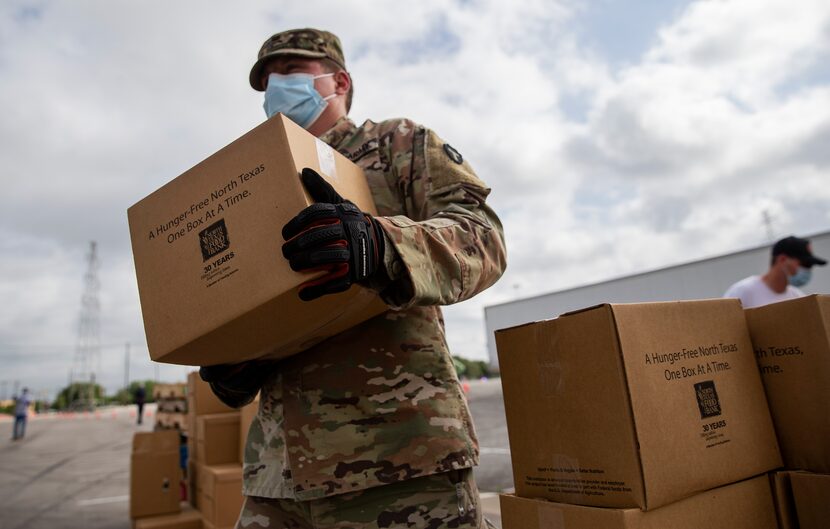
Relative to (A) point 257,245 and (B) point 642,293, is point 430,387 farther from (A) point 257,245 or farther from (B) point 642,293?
(B) point 642,293

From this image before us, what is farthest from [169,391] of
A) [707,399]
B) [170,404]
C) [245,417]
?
[707,399]

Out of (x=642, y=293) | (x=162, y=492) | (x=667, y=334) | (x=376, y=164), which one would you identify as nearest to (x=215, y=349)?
(x=376, y=164)

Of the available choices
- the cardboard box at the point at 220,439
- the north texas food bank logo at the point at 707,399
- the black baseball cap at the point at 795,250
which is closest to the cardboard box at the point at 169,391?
the cardboard box at the point at 220,439

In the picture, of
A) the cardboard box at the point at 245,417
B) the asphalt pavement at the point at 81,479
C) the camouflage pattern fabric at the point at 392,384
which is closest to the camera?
the camouflage pattern fabric at the point at 392,384

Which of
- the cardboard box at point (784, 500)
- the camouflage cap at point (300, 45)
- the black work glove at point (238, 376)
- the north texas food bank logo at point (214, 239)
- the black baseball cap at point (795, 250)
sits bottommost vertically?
the cardboard box at point (784, 500)

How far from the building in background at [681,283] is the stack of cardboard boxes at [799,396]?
13463 mm

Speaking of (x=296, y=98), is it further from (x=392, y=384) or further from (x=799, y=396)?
(x=799, y=396)

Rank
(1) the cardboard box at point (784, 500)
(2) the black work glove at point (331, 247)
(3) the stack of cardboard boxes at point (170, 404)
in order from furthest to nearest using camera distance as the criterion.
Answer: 1. (3) the stack of cardboard boxes at point (170, 404)
2. (1) the cardboard box at point (784, 500)
3. (2) the black work glove at point (331, 247)

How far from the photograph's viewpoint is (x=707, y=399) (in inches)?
47.3

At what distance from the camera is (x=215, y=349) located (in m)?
1.28

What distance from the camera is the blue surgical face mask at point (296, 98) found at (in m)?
1.82

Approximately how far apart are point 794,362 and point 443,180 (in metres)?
0.90

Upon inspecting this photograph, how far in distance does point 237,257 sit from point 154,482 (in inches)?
168

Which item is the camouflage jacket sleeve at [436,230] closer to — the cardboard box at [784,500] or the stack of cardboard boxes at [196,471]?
the cardboard box at [784,500]
